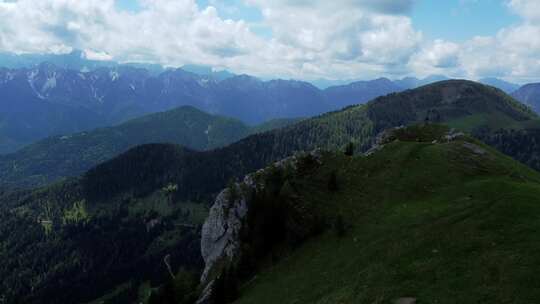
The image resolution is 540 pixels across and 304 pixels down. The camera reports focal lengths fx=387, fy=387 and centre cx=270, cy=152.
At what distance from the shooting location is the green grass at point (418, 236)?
108 ft

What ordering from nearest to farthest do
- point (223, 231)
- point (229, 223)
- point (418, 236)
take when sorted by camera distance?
point (418, 236)
point (229, 223)
point (223, 231)

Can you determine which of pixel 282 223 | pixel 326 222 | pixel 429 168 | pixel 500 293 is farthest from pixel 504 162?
pixel 500 293

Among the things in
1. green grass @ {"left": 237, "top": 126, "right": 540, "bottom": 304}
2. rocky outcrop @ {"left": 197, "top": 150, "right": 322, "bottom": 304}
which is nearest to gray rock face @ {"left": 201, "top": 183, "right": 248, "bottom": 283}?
rocky outcrop @ {"left": 197, "top": 150, "right": 322, "bottom": 304}

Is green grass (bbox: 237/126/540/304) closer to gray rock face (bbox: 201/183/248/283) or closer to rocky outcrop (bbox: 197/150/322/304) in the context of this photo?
rocky outcrop (bbox: 197/150/322/304)

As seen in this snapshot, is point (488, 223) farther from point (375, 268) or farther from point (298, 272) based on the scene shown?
point (298, 272)

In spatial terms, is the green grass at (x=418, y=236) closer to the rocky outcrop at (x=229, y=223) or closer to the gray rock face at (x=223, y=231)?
the rocky outcrop at (x=229, y=223)

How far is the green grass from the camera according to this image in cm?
3303

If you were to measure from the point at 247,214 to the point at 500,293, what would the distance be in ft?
197

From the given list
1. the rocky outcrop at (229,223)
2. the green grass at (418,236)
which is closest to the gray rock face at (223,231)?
the rocky outcrop at (229,223)

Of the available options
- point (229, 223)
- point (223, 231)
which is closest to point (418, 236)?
point (229, 223)

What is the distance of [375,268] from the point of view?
42.5m

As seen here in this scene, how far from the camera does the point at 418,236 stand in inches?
1833

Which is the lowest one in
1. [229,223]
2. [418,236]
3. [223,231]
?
[223,231]

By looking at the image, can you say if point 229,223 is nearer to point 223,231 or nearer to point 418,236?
point 223,231
